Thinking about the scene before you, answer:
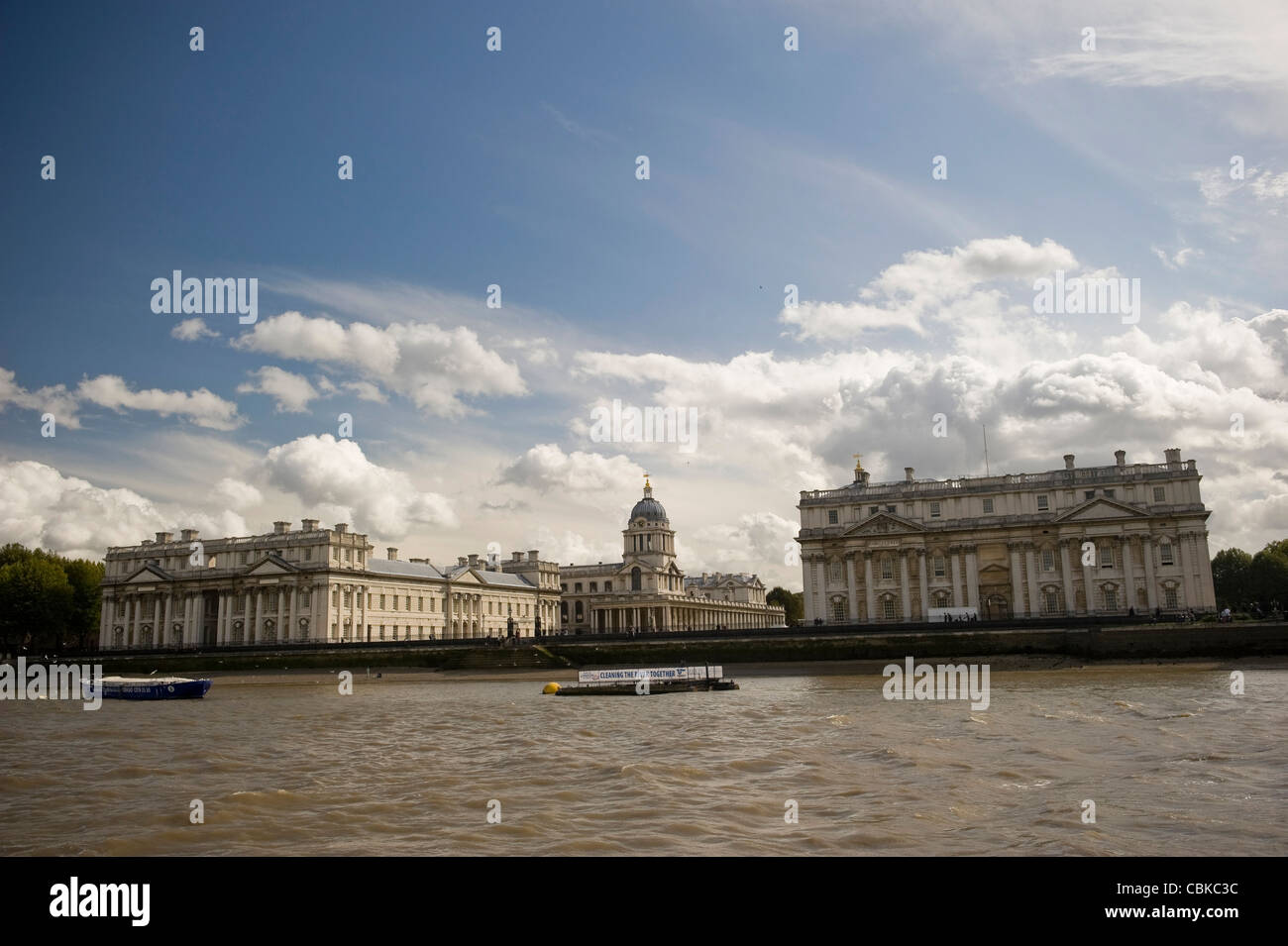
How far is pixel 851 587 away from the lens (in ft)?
262

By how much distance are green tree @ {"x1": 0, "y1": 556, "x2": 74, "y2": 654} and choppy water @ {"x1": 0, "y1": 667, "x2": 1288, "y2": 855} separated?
6260 cm

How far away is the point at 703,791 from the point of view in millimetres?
17172

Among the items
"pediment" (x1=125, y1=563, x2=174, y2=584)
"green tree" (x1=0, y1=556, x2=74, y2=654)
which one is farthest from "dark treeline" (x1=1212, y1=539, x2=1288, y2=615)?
"green tree" (x1=0, y1=556, x2=74, y2=654)

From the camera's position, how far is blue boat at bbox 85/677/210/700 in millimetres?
47938

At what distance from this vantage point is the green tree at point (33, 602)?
8744 centimetres

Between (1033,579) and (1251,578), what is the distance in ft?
126

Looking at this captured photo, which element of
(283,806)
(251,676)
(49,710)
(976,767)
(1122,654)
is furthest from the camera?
(251,676)

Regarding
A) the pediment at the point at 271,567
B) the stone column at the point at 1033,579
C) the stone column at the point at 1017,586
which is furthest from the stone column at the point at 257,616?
the stone column at the point at 1033,579

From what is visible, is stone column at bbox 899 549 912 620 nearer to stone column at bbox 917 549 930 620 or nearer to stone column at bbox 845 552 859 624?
stone column at bbox 917 549 930 620

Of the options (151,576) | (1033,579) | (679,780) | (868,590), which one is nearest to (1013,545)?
(1033,579)

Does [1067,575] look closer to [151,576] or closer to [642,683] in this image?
[642,683]
